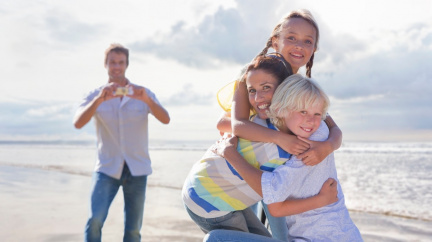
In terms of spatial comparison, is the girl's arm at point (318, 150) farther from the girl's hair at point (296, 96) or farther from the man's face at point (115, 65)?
the man's face at point (115, 65)

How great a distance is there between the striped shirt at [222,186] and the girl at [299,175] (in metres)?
0.08

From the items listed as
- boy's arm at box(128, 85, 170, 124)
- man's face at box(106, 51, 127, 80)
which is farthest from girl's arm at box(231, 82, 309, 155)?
man's face at box(106, 51, 127, 80)

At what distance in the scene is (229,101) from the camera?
278cm

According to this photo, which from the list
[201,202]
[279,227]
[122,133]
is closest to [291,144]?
[201,202]

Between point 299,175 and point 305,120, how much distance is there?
0.87 ft

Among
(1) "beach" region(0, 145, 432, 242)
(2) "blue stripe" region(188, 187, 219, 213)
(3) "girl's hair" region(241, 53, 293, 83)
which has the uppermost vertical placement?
(3) "girl's hair" region(241, 53, 293, 83)

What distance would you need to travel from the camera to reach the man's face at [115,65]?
4324 mm

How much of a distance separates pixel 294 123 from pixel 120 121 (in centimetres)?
252

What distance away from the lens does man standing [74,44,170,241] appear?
4.09 meters

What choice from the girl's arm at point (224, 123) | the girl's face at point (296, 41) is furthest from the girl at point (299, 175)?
the girl's face at point (296, 41)

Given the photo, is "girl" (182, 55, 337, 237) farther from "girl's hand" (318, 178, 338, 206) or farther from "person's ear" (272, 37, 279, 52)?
"person's ear" (272, 37, 279, 52)

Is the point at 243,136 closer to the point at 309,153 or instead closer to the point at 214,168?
the point at 214,168

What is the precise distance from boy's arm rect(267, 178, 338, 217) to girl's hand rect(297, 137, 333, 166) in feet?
0.52

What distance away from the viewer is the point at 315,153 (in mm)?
2068
